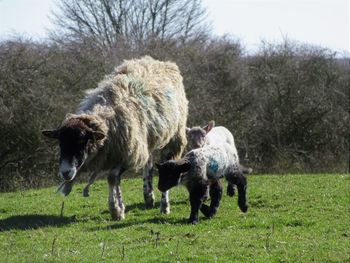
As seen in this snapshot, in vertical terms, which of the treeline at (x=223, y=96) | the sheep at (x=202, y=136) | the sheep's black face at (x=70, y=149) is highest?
the treeline at (x=223, y=96)

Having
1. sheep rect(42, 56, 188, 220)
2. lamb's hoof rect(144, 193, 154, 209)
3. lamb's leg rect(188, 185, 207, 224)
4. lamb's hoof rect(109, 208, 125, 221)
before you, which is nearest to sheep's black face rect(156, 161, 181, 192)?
lamb's leg rect(188, 185, 207, 224)

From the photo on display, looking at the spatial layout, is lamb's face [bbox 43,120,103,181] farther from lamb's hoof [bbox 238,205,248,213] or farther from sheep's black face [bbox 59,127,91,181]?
lamb's hoof [bbox 238,205,248,213]

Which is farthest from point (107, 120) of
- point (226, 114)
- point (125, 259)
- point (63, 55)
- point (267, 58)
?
point (267, 58)

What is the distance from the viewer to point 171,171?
9.70 meters

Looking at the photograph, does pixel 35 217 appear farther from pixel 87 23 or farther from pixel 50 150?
pixel 87 23

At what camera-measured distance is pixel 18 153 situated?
20031mm

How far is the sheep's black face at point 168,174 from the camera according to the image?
31.7 ft

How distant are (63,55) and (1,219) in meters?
10.9

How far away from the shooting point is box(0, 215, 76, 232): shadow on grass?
10.7 meters

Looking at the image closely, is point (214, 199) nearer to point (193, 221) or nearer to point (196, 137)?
point (193, 221)

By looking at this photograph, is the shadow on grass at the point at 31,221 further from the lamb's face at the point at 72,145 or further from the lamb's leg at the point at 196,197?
the lamb's leg at the point at 196,197

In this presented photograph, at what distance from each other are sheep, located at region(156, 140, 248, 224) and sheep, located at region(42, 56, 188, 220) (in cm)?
97

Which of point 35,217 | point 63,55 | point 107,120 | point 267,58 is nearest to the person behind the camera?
point 107,120

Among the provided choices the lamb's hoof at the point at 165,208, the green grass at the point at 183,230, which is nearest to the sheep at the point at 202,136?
the lamb's hoof at the point at 165,208
